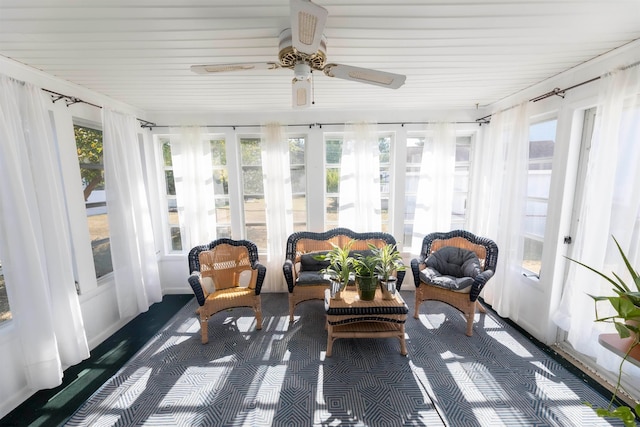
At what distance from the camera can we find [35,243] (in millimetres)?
1898

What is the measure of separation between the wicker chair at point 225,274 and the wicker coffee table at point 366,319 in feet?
2.99

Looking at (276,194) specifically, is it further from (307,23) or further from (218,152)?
(307,23)

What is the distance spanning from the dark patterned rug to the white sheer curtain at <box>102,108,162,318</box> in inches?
26.1

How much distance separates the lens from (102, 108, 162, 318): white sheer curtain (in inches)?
108

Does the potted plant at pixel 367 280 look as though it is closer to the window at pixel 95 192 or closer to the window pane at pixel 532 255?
the window pane at pixel 532 255

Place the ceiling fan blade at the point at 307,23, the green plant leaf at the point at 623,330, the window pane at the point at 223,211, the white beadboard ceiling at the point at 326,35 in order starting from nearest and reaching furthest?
the green plant leaf at the point at 623,330
the ceiling fan blade at the point at 307,23
the white beadboard ceiling at the point at 326,35
the window pane at the point at 223,211

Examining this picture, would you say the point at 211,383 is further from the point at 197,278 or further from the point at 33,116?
the point at 33,116

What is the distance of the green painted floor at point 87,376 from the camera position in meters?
1.81

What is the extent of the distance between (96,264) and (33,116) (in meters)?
1.56

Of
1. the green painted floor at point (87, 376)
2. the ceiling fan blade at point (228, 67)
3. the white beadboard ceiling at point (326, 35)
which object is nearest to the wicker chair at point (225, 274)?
the green painted floor at point (87, 376)

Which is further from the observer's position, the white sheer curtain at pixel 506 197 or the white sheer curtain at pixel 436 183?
the white sheer curtain at pixel 436 183

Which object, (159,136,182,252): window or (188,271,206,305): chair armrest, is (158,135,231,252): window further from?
(188,271,206,305): chair armrest

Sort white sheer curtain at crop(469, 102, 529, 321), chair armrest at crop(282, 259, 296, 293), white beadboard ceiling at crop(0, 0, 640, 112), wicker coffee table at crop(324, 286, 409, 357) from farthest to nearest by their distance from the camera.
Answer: chair armrest at crop(282, 259, 296, 293) < white sheer curtain at crop(469, 102, 529, 321) < wicker coffee table at crop(324, 286, 409, 357) < white beadboard ceiling at crop(0, 0, 640, 112)

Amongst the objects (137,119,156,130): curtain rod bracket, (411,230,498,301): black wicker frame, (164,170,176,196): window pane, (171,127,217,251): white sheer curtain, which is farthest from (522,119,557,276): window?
(137,119,156,130): curtain rod bracket
